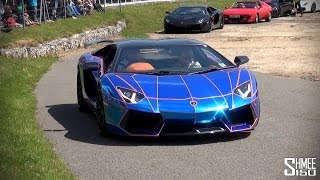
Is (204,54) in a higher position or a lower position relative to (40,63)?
higher

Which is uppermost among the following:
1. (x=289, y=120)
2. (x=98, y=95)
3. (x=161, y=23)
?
(x=98, y=95)

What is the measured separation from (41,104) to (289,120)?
4.30m

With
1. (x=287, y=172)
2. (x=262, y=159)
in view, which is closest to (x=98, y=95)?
(x=262, y=159)

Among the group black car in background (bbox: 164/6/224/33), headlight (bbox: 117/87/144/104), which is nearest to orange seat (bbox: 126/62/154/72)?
headlight (bbox: 117/87/144/104)

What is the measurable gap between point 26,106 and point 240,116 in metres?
3.95

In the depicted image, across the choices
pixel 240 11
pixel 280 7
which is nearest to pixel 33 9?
pixel 240 11

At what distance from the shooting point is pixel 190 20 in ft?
90.9

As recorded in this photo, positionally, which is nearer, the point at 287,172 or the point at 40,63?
the point at 287,172

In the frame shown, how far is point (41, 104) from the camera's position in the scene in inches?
415

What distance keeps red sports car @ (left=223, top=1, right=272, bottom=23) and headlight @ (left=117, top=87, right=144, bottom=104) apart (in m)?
27.6

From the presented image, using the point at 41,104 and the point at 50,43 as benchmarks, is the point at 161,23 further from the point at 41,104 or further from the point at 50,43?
the point at 41,104

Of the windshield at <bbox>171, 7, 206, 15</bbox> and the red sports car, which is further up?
the windshield at <bbox>171, 7, 206, 15</bbox>

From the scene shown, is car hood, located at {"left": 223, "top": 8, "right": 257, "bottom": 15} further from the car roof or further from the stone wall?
the car roof

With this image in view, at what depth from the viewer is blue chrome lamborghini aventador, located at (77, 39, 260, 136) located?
23.4 ft
